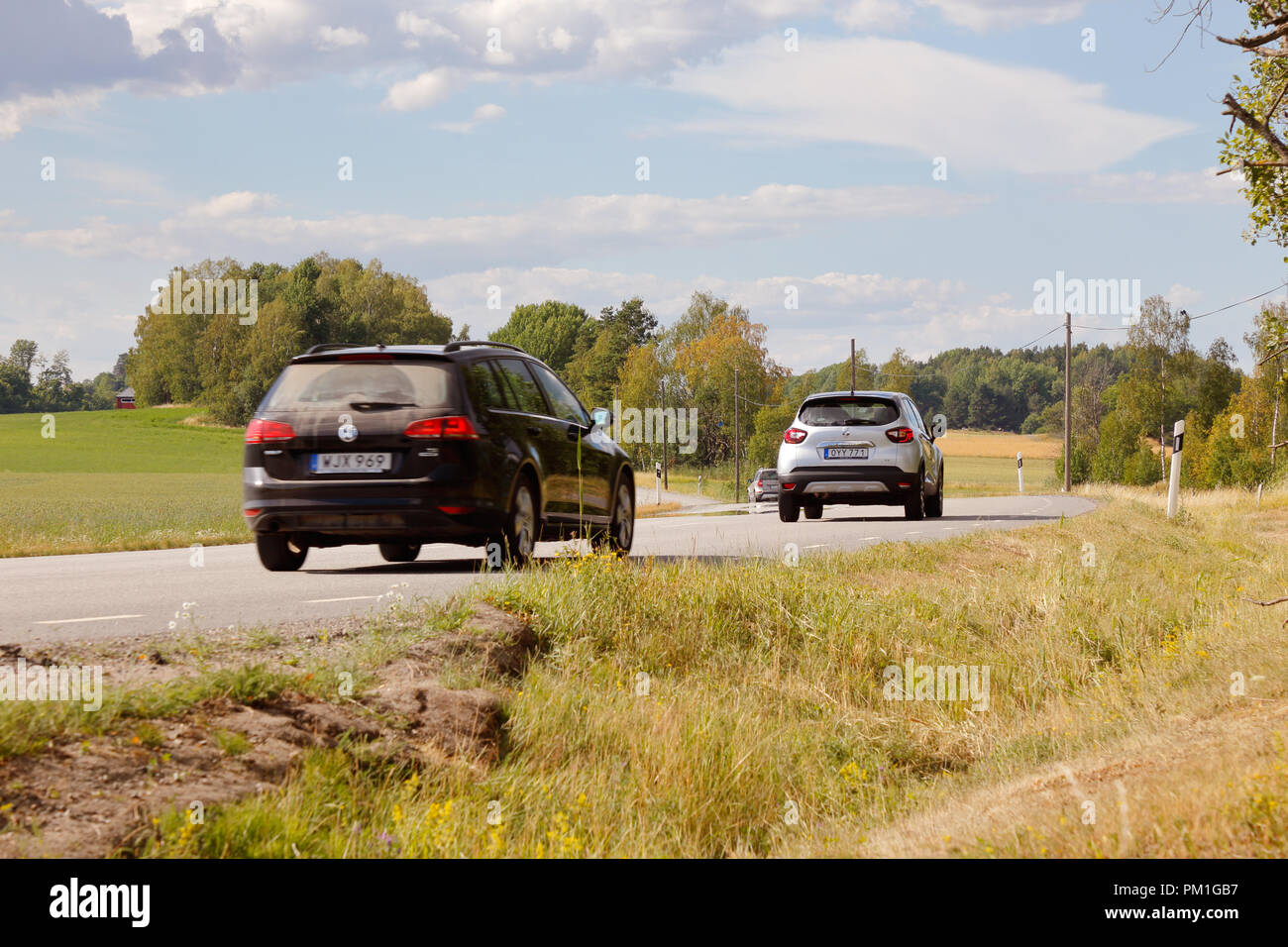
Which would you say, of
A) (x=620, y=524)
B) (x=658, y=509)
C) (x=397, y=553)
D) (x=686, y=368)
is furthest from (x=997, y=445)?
(x=397, y=553)

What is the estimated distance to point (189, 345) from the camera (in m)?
104

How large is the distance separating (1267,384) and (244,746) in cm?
8688

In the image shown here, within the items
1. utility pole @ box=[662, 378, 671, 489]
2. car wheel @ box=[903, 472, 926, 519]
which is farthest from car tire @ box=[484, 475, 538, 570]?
utility pole @ box=[662, 378, 671, 489]

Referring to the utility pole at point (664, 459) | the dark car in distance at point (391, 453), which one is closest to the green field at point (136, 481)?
the utility pole at point (664, 459)

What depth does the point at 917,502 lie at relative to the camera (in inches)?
742

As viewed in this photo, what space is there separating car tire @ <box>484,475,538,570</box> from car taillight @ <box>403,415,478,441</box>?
28.4 inches

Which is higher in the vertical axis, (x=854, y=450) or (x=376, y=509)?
(x=854, y=450)

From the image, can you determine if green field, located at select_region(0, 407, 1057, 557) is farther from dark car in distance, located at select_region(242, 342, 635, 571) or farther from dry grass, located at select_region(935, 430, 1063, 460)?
dark car in distance, located at select_region(242, 342, 635, 571)

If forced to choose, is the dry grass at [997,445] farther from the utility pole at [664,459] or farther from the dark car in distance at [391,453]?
the dark car in distance at [391,453]

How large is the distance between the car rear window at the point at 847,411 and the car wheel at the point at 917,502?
1.18m

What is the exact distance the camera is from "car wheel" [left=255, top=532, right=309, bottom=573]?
10538 millimetres

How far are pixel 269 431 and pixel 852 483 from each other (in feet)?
34.0

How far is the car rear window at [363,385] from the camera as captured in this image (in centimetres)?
920

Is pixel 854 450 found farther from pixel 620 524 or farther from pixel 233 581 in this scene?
pixel 233 581
